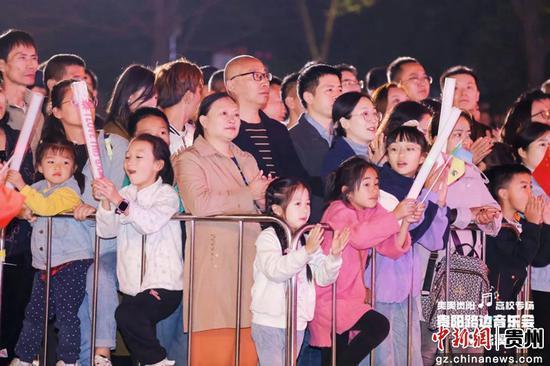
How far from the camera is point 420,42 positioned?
3634 centimetres

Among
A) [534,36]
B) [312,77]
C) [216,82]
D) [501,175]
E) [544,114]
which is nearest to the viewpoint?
[501,175]

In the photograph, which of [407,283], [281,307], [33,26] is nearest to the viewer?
[281,307]

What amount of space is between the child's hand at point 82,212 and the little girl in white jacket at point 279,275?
1128 mm

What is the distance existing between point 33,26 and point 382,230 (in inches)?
857

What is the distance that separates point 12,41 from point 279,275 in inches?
134

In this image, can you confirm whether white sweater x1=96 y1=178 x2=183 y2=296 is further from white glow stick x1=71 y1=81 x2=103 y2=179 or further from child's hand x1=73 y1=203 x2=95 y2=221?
white glow stick x1=71 y1=81 x2=103 y2=179

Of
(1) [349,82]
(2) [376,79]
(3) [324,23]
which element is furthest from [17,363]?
(3) [324,23]

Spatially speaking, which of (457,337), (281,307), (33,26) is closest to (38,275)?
(281,307)

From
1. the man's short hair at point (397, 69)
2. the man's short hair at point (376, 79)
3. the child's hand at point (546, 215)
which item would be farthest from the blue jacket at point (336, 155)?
the man's short hair at point (376, 79)

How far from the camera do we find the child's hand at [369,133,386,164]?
812cm

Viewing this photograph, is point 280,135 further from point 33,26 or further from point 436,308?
point 33,26

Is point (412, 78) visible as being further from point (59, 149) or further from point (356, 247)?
point (59, 149)

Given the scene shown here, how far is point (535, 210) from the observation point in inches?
315

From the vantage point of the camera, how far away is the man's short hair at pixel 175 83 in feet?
27.0
